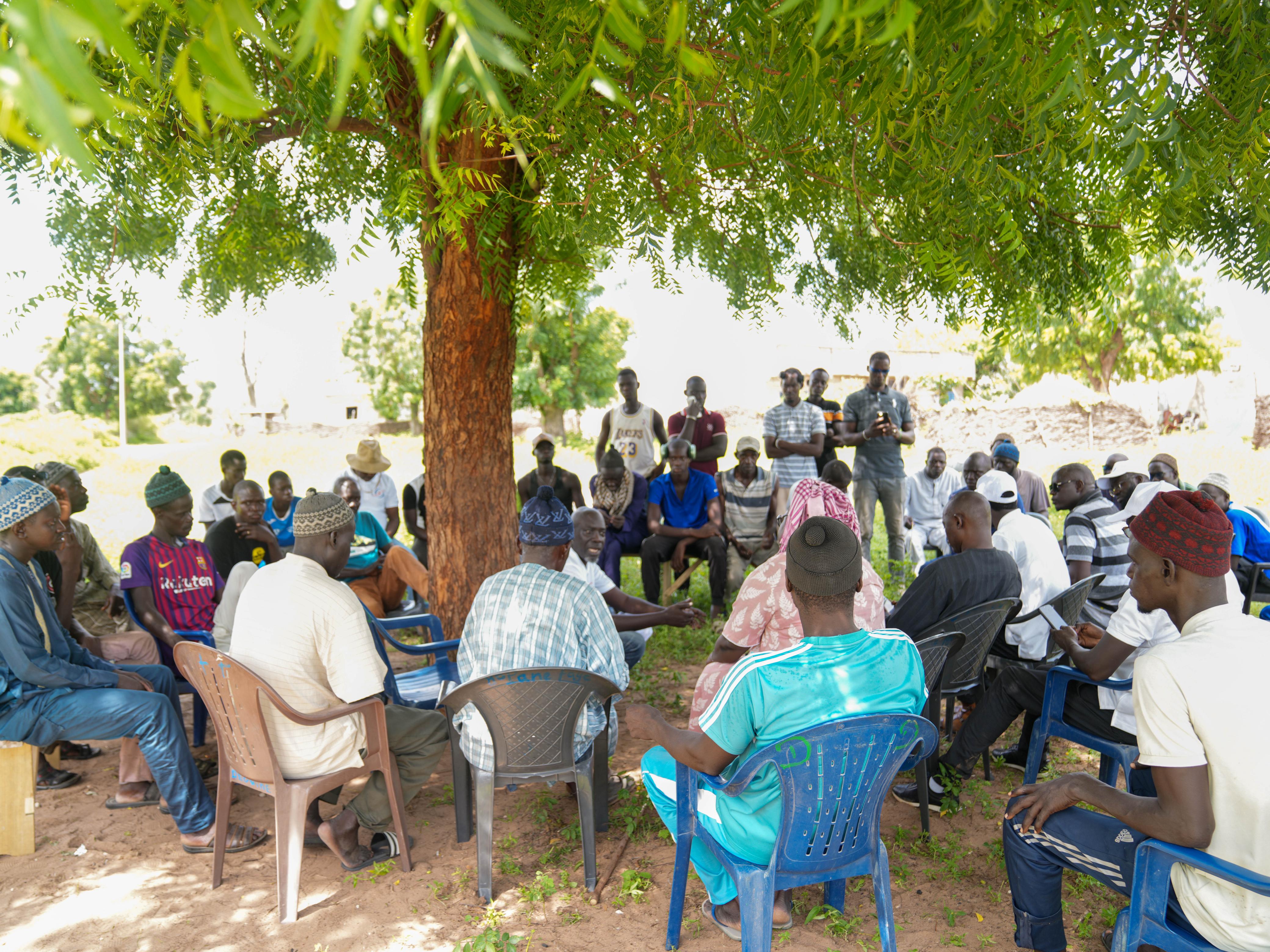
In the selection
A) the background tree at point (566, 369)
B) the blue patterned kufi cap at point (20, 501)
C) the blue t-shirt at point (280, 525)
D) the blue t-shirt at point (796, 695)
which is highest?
the background tree at point (566, 369)

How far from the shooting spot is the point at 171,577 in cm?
494

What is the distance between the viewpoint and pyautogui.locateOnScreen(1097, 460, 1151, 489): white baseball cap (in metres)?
7.03

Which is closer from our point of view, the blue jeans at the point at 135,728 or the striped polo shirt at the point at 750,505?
the blue jeans at the point at 135,728

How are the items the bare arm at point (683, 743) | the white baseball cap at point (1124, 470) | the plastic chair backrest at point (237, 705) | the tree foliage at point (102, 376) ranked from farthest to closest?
the tree foliage at point (102, 376), the white baseball cap at point (1124, 470), the plastic chair backrest at point (237, 705), the bare arm at point (683, 743)

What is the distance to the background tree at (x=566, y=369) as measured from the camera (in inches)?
1087

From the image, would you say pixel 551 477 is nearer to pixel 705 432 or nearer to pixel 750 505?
pixel 705 432

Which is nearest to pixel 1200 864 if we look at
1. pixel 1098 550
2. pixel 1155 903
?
pixel 1155 903

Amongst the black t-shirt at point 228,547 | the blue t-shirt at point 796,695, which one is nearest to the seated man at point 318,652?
the blue t-shirt at point 796,695

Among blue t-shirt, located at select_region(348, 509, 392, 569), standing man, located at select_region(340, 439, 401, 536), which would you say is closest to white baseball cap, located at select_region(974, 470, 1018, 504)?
blue t-shirt, located at select_region(348, 509, 392, 569)

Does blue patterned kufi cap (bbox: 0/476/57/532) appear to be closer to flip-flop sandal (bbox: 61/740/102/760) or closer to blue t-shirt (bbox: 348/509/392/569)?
flip-flop sandal (bbox: 61/740/102/760)

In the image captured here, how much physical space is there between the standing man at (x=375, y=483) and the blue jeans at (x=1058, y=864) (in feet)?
19.6

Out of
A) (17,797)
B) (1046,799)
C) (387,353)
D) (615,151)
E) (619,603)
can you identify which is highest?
(387,353)

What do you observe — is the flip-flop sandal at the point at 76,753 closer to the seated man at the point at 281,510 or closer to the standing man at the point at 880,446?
the seated man at the point at 281,510

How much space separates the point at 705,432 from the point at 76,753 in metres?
5.95
